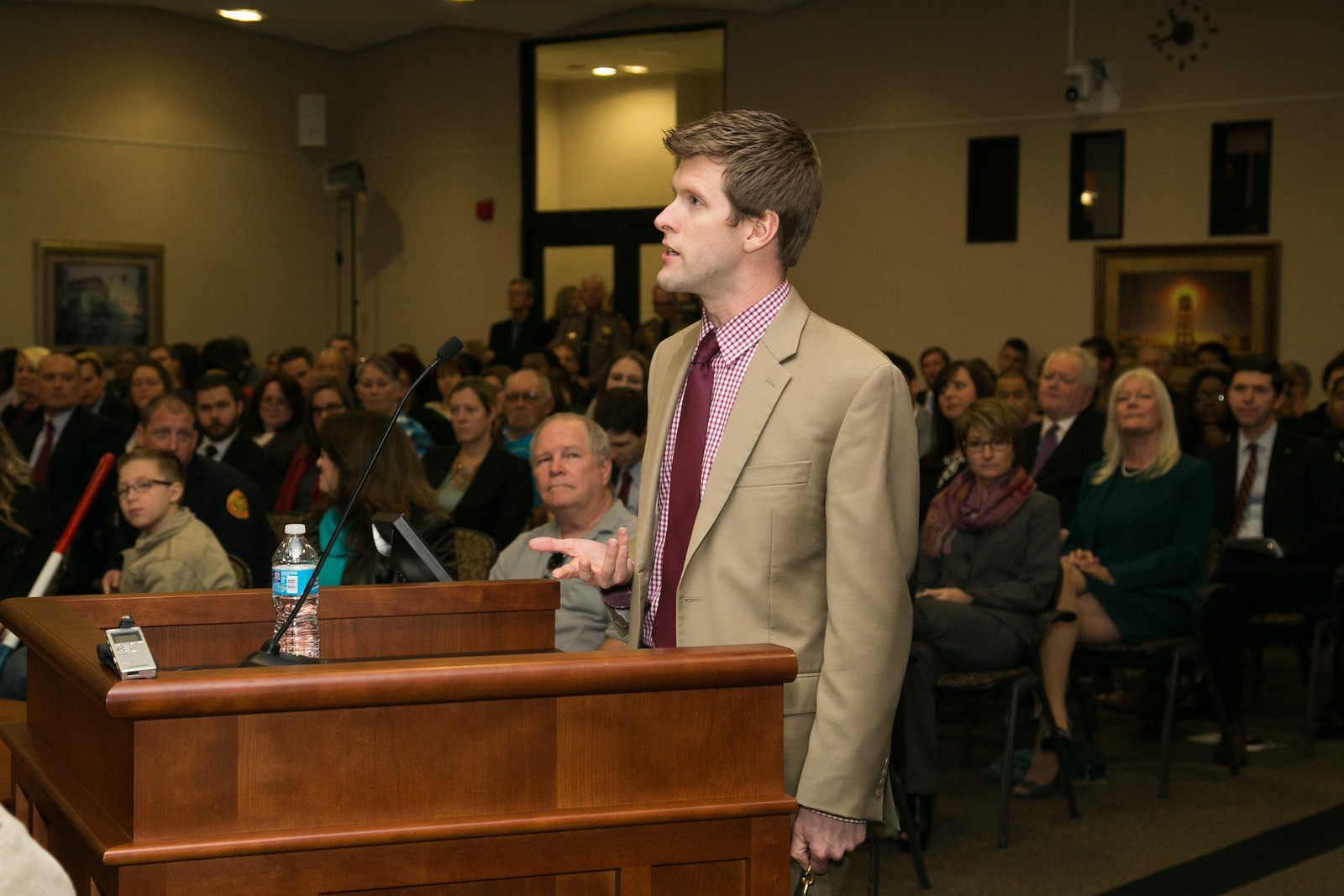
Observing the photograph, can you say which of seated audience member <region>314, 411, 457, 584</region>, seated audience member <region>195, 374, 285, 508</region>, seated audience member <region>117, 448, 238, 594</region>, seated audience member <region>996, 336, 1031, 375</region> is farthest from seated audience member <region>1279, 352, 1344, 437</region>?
seated audience member <region>117, 448, 238, 594</region>

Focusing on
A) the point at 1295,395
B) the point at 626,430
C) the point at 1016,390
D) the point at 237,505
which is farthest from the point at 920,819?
the point at 1295,395

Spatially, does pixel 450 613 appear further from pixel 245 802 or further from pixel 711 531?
pixel 245 802

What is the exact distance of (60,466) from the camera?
6.07 metres

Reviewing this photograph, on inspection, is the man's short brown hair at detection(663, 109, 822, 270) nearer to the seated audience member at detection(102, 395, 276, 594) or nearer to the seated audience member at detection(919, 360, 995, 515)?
the seated audience member at detection(102, 395, 276, 594)

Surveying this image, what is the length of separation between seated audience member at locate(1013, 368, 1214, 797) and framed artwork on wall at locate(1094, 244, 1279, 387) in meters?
5.47

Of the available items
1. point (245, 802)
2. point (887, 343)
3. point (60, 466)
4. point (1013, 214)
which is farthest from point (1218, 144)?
point (245, 802)

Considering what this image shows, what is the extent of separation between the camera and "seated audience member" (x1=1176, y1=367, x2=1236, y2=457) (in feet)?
22.8

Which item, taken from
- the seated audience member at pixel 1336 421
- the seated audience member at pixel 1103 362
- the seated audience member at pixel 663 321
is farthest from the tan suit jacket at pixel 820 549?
the seated audience member at pixel 663 321

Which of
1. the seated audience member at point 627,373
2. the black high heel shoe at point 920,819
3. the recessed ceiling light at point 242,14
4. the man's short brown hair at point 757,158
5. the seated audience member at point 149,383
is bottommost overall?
the black high heel shoe at point 920,819

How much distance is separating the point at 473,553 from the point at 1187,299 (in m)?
7.51

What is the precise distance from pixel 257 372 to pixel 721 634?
8724 millimetres

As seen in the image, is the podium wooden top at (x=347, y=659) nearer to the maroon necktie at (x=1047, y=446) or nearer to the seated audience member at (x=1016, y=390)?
the maroon necktie at (x=1047, y=446)

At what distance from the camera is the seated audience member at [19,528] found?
13.6 feet

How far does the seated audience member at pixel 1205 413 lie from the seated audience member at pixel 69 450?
16.3 ft
